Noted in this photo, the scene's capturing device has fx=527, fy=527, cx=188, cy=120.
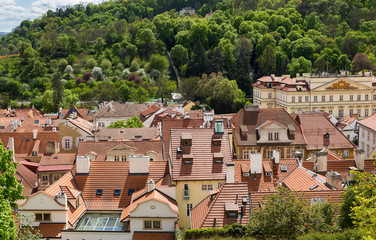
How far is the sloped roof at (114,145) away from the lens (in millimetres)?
38594

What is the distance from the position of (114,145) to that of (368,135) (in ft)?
94.4

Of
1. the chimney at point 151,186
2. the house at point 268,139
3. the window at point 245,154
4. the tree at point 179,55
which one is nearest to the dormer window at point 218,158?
the chimney at point 151,186

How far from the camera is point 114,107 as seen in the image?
268 ft

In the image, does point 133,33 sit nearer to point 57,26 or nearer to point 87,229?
point 57,26

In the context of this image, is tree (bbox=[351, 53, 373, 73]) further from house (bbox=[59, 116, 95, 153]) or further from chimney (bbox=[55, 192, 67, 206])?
chimney (bbox=[55, 192, 67, 206])

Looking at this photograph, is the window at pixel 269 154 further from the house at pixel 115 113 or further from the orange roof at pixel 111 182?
the house at pixel 115 113

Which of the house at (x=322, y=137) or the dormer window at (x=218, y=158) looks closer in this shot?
the dormer window at (x=218, y=158)

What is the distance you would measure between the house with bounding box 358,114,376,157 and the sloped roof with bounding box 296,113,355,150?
7967mm

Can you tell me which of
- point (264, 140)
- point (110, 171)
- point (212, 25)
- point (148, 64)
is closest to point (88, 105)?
point (148, 64)

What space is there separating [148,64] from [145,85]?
41.6 ft

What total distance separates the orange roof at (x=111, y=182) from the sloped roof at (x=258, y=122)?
49.4ft

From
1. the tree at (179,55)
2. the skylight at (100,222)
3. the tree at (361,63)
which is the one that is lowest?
the skylight at (100,222)

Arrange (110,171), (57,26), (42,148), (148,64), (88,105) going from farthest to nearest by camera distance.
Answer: (57,26) < (148,64) < (88,105) < (42,148) < (110,171)

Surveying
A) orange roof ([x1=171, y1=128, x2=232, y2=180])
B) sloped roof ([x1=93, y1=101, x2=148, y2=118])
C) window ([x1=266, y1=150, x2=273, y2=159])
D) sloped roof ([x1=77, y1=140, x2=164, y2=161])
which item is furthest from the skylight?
sloped roof ([x1=93, y1=101, x2=148, y2=118])
